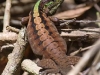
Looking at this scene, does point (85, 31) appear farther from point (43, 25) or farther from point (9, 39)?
A: point (9, 39)

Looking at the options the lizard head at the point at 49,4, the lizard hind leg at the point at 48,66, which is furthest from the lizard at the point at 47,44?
the lizard head at the point at 49,4

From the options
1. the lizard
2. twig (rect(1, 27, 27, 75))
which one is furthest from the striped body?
twig (rect(1, 27, 27, 75))

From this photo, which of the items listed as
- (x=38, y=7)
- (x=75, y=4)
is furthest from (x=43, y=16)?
(x=75, y=4)

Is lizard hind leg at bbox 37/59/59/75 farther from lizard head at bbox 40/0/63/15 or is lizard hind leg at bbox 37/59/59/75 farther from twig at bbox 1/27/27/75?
lizard head at bbox 40/0/63/15

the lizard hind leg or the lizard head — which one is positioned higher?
the lizard head

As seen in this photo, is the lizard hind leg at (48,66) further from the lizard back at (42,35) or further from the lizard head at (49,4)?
the lizard head at (49,4)

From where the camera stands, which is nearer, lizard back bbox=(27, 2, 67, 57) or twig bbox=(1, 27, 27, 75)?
lizard back bbox=(27, 2, 67, 57)

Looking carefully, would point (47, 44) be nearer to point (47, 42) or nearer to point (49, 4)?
point (47, 42)

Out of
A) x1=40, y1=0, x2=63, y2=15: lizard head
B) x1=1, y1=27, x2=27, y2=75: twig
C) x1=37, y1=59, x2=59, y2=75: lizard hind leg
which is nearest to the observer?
x1=37, y1=59, x2=59, y2=75: lizard hind leg
